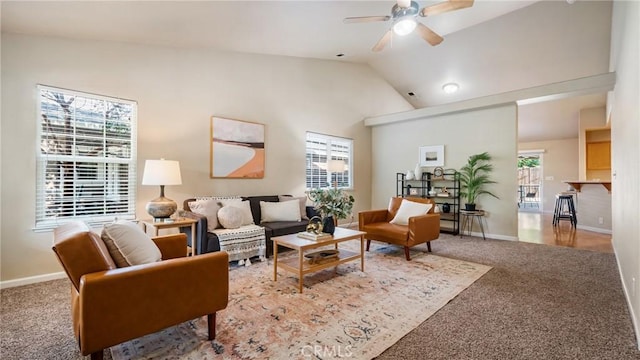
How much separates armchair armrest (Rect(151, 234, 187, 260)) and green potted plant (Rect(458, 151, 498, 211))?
4824 mm

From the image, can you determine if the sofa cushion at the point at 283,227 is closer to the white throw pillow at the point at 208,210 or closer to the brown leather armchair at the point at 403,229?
the white throw pillow at the point at 208,210

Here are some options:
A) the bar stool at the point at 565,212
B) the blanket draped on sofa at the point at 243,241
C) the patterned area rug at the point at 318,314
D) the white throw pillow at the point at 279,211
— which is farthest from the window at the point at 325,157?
the bar stool at the point at 565,212

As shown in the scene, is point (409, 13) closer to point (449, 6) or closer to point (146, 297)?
point (449, 6)

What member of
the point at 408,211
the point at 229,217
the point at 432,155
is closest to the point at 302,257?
the point at 229,217

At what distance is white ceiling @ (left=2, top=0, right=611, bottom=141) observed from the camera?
2871 millimetres

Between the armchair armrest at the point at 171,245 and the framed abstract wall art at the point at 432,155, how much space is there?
5.12 metres

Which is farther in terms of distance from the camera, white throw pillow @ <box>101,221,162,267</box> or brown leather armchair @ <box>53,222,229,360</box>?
white throw pillow @ <box>101,221,162,267</box>

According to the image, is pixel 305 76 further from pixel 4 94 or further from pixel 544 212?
pixel 544 212

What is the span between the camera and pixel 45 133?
3008 mm

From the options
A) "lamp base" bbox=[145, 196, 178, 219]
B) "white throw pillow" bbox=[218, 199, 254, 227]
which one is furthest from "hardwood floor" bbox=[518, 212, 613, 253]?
"lamp base" bbox=[145, 196, 178, 219]

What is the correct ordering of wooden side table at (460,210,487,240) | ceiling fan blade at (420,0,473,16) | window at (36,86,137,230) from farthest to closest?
wooden side table at (460,210,487,240), window at (36,86,137,230), ceiling fan blade at (420,0,473,16)

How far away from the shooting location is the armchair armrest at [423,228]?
3.75 m

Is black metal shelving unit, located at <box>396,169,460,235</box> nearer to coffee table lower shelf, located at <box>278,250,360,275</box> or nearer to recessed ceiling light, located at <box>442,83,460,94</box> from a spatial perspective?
recessed ceiling light, located at <box>442,83,460,94</box>

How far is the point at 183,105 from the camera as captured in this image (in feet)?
13.1
